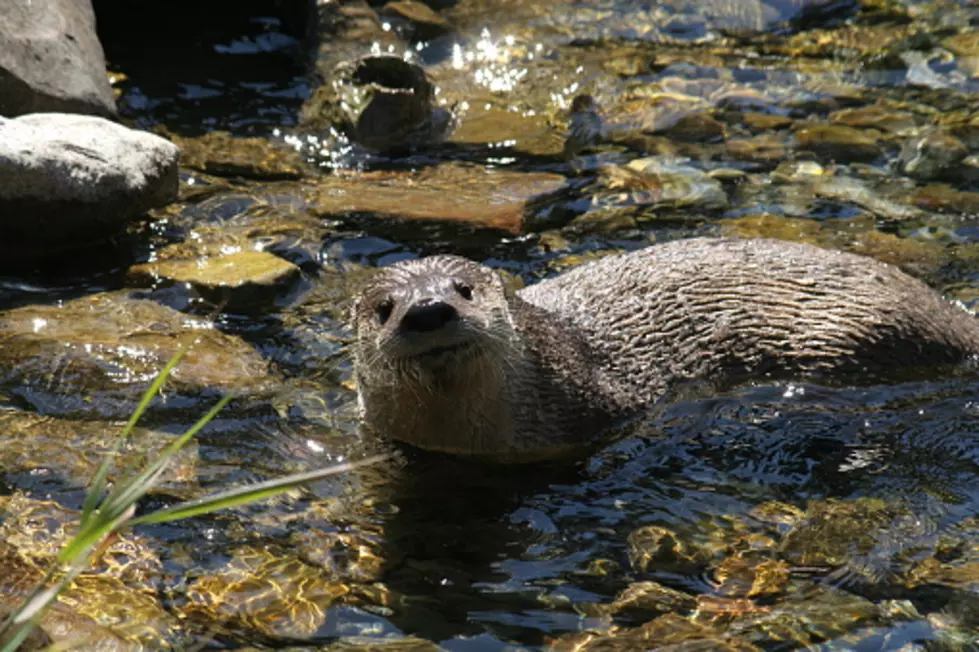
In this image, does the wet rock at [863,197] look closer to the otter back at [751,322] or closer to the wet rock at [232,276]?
the otter back at [751,322]

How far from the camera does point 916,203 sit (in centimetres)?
666

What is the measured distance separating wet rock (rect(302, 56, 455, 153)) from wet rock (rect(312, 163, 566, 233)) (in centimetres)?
53

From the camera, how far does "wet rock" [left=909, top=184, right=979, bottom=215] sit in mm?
6562

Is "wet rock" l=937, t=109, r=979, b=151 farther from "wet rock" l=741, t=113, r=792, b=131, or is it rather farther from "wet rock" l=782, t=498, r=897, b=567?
"wet rock" l=782, t=498, r=897, b=567

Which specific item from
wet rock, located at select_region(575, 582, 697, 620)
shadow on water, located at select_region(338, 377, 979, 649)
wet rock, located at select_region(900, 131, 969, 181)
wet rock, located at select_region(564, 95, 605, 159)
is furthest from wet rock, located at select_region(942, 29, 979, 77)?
wet rock, located at select_region(575, 582, 697, 620)

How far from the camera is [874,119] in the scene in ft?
25.7

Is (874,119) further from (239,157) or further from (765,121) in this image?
(239,157)

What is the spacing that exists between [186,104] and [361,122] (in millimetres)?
1202

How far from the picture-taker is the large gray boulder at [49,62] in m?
6.36

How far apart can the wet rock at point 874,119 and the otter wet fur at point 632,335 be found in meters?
3.05

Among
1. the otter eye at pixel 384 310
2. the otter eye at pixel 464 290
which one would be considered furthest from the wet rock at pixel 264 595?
the otter eye at pixel 464 290

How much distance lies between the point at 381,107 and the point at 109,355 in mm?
3295

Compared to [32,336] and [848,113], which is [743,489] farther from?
[848,113]

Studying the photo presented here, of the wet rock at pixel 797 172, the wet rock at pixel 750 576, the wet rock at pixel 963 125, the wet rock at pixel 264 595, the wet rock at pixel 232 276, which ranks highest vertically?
the wet rock at pixel 963 125
